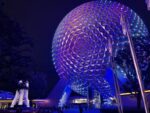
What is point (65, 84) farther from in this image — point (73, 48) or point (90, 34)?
point (90, 34)

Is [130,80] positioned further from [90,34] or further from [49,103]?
[49,103]

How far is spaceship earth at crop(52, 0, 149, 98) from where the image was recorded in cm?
3753

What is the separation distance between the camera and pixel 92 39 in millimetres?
38344

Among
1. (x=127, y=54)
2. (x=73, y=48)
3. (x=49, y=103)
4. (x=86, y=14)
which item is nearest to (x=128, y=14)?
(x=86, y=14)

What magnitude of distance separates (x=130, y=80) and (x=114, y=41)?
8.14 m

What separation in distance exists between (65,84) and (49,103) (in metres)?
7.31

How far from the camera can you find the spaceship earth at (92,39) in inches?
1478

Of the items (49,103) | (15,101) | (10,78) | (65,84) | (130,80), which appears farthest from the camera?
(49,103)

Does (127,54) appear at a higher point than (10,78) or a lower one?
higher

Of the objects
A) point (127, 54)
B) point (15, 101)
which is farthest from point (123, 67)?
point (15, 101)

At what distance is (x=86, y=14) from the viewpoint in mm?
41469

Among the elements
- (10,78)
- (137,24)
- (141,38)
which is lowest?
(10,78)

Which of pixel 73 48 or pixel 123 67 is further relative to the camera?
pixel 73 48

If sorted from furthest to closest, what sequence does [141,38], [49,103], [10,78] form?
[49,103] → [141,38] → [10,78]
